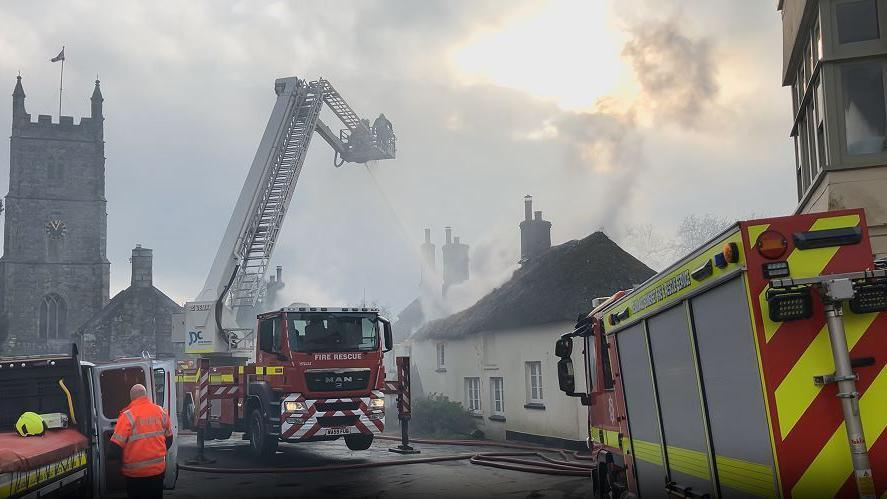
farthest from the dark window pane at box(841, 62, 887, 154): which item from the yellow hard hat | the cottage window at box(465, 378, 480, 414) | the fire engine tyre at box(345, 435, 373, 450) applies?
the cottage window at box(465, 378, 480, 414)

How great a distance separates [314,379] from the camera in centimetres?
1634

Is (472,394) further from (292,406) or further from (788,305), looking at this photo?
(788,305)

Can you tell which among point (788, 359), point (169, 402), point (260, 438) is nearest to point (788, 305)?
point (788, 359)

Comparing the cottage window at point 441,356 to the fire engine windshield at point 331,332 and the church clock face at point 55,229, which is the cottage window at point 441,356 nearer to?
the fire engine windshield at point 331,332

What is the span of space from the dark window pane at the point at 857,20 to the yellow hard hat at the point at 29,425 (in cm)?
922

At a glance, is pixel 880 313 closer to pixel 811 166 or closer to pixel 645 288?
pixel 645 288

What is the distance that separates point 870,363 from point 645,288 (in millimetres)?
2211

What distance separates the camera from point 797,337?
4250 mm

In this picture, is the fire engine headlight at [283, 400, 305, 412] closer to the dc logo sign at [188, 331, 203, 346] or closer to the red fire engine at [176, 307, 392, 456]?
the red fire engine at [176, 307, 392, 456]

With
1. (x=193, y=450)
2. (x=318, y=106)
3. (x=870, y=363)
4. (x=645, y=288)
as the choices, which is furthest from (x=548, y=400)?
(x=870, y=363)

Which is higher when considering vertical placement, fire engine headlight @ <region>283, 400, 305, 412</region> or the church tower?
the church tower

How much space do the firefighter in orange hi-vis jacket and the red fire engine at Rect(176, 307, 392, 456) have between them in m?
6.97

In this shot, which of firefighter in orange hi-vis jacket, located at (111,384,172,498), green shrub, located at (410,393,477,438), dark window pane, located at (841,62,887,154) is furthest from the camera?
green shrub, located at (410,393,477,438)

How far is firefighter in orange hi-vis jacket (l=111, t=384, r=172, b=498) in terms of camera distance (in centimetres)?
885
